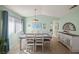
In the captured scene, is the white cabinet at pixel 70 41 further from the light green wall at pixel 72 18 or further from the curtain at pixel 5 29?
the curtain at pixel 5 29

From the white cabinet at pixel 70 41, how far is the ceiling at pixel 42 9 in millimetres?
497

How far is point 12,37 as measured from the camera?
2.45m

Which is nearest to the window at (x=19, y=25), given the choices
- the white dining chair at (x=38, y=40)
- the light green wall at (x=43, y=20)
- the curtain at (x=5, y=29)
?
the light green wall at (x=43, y=20)

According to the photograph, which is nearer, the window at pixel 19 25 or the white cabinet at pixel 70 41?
the white cabinet at pixel 70 41

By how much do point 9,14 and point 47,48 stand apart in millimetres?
1080

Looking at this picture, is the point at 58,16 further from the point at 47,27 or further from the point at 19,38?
the point at 19,38

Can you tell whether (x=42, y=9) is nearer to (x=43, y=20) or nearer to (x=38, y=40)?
(x=43, y=20)

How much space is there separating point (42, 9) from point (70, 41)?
0.92 meters

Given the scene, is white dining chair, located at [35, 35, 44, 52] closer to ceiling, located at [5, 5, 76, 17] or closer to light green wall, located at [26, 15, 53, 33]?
light green wall, located at [26, 15, 53, 33]

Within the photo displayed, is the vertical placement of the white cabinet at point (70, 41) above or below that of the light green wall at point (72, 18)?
below

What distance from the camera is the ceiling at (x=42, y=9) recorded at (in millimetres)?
2375
